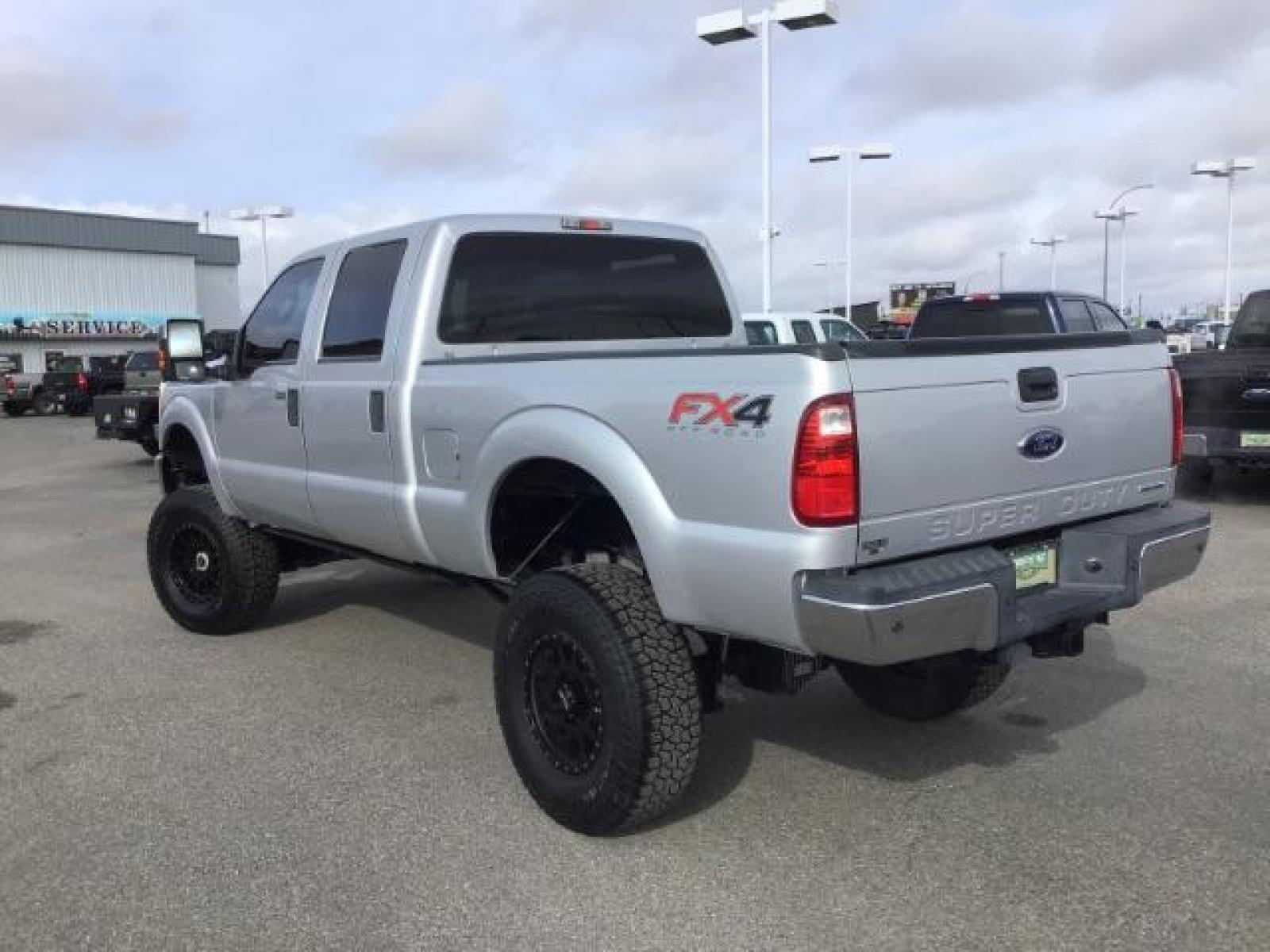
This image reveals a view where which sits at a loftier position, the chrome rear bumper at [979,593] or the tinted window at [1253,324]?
the tinted window at [1253,324]

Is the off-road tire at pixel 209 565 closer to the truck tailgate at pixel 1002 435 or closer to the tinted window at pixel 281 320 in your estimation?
the tinted window at pixel 281 320

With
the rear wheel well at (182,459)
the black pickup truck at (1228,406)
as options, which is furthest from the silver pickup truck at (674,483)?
the black pickup truck at (1228,406)

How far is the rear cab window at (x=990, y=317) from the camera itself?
11359 millimetres

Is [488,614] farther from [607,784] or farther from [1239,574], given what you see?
[1239,574]

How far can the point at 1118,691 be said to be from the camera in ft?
16.4

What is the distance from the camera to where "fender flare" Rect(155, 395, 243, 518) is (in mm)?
6035

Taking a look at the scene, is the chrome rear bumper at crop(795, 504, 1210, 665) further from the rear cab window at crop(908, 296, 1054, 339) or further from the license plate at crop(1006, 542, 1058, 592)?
the rear cab window at crop(908, 296, 1054, 339)

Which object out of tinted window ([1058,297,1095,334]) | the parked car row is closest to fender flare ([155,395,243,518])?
tinted window ([1058,297,1095,334])

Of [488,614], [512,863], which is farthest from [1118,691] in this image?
[488,614]

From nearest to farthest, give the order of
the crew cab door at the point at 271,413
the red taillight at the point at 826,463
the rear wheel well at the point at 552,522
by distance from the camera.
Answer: the red taillight at the point at 826,463
the rear wheel well at the point at 552,522
the crew cab door at the point at 271,413

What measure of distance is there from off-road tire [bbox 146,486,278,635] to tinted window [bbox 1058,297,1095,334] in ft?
27.5

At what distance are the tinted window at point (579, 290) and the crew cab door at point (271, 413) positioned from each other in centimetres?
106

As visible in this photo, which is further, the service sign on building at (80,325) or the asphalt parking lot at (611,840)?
the service sign on building at (80,325)

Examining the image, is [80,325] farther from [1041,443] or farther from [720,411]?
[1041,443]
